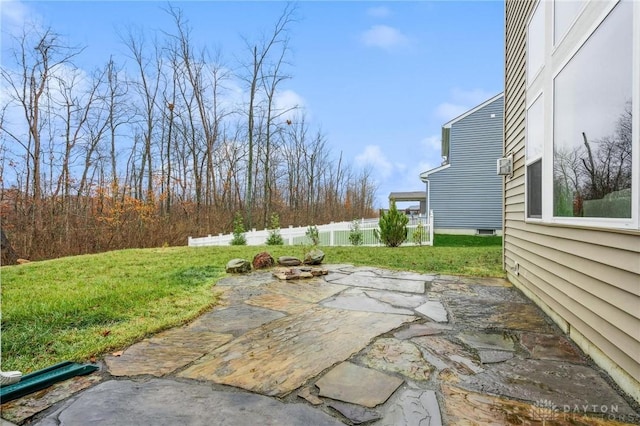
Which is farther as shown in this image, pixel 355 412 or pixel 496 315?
pixel 496 315

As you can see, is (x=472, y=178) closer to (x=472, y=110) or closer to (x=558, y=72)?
(x=472, y=110)

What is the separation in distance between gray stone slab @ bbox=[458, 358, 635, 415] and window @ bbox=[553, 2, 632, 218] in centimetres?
96

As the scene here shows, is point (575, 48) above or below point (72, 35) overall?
below

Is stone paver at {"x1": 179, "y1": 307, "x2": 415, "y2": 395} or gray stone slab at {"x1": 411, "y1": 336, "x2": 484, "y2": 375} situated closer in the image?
stone paver at {"x1": 179, "y1": 307, "x2": 415, "y2": 395}

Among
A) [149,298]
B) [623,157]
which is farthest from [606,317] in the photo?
[149,298]

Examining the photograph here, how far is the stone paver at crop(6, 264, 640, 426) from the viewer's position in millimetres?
1517

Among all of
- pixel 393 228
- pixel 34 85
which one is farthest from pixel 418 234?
pixel 34 85

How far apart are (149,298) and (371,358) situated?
2497 mm

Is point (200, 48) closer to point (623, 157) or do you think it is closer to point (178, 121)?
point (178, 121)

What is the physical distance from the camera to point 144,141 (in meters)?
14.5

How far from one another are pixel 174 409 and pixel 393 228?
8600 mm

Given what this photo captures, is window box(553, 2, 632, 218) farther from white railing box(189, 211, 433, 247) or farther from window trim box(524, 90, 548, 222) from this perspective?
white railing box(189, 211, 433, 247)

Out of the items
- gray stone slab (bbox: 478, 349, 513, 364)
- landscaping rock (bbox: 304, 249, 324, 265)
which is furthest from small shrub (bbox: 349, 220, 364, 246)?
gray stone slab (bbox: 478, 349, 513, 364)

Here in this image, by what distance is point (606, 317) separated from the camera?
6.55 ft
